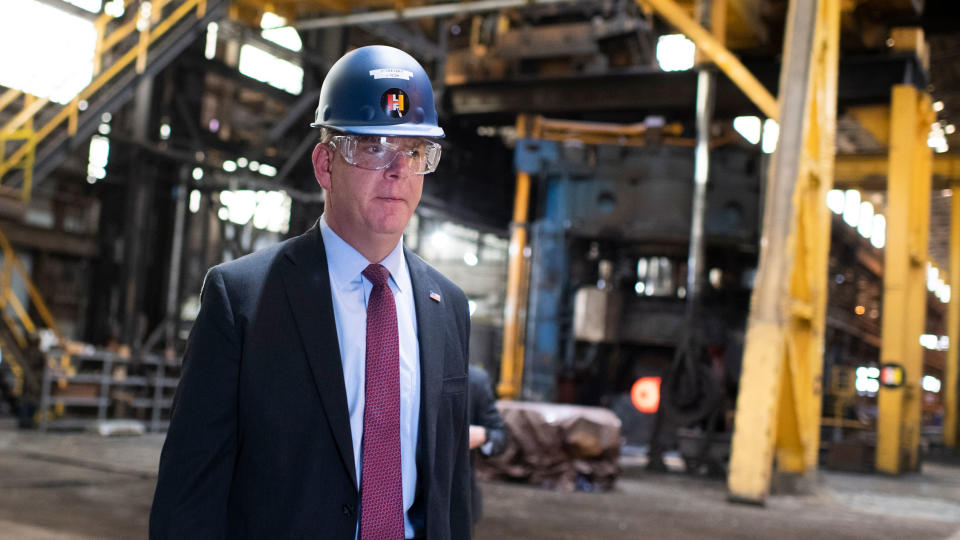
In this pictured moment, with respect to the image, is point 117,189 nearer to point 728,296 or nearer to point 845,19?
point 728,296

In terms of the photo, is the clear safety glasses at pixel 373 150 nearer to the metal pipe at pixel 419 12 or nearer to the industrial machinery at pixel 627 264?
the metal pipe at pixel 419 12

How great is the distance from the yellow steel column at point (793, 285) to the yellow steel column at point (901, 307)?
3609mm

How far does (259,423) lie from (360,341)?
0.26 m

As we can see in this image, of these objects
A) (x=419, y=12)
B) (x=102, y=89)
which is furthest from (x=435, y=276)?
(x=419, y=12)

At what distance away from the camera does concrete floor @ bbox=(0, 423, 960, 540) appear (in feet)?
23.5

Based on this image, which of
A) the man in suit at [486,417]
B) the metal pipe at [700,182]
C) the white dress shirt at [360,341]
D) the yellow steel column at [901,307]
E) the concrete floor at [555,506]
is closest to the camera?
the white dress shirt at [360,341]

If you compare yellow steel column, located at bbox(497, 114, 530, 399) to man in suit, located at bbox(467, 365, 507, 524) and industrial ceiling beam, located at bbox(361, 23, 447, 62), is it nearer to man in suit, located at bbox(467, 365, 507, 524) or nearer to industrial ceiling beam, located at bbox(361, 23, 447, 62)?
industrial ceiling beam, located at bbox(361, 23, 447, 62)

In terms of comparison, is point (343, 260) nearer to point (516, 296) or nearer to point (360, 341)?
point (360, 341)

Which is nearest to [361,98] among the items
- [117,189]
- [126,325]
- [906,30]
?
[126,325]

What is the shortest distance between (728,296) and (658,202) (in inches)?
76.9

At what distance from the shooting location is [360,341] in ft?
6.10

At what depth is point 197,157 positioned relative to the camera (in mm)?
15406

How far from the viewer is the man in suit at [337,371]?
1734 mm

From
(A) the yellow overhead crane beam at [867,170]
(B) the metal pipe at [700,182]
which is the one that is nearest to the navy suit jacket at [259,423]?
(B) the metal pipe at [700,182]
